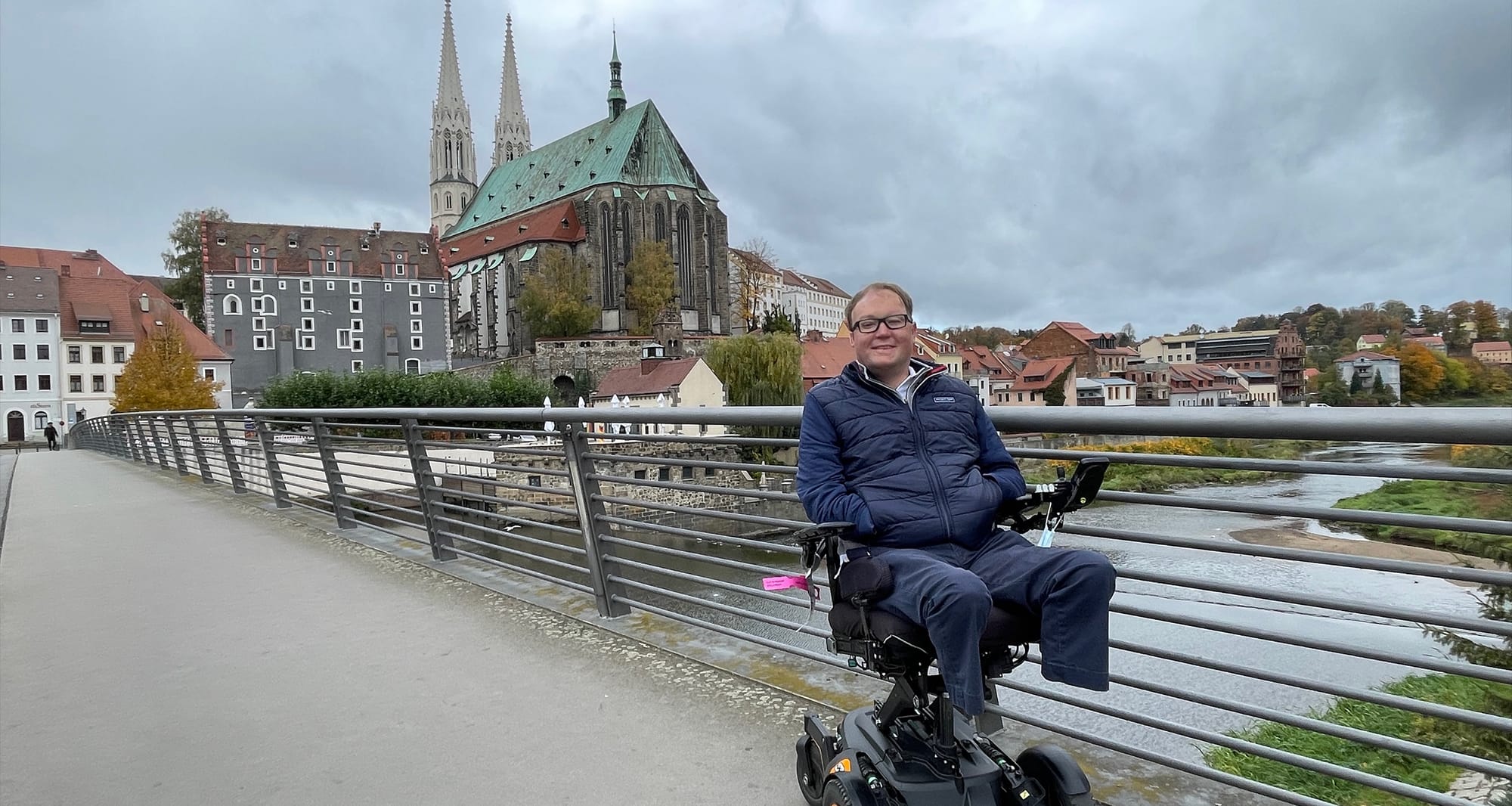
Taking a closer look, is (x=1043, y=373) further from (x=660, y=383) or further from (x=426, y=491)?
(x=426, y=491)

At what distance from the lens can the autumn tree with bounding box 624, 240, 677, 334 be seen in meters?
69.9

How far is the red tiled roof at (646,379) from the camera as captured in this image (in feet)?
183

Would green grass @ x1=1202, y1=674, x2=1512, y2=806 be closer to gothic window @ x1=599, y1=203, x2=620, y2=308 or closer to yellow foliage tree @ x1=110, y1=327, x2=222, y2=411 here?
yellow foliage tree @ x1=110, y1=327, x2=222, y2=411

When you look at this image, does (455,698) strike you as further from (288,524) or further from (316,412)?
(288,524)

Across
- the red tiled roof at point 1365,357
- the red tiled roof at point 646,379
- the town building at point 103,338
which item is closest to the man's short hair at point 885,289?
the red tiled roof at point 1365,357

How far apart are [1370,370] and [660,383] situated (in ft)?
162

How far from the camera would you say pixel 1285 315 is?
82.3ft

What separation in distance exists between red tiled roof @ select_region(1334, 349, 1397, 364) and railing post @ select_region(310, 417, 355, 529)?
9.37 m

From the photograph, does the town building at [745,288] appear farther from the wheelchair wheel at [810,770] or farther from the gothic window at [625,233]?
the wheelchair wheel at [810,770]

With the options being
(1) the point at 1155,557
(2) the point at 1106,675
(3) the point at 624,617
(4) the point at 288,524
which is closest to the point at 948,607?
(2) the point at 1106,675

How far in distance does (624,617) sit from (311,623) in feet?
5.20

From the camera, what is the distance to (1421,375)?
709 cm

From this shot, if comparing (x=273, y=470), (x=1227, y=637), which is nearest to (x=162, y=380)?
(x=273, y=470)

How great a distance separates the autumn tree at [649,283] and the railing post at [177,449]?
54.3 m
